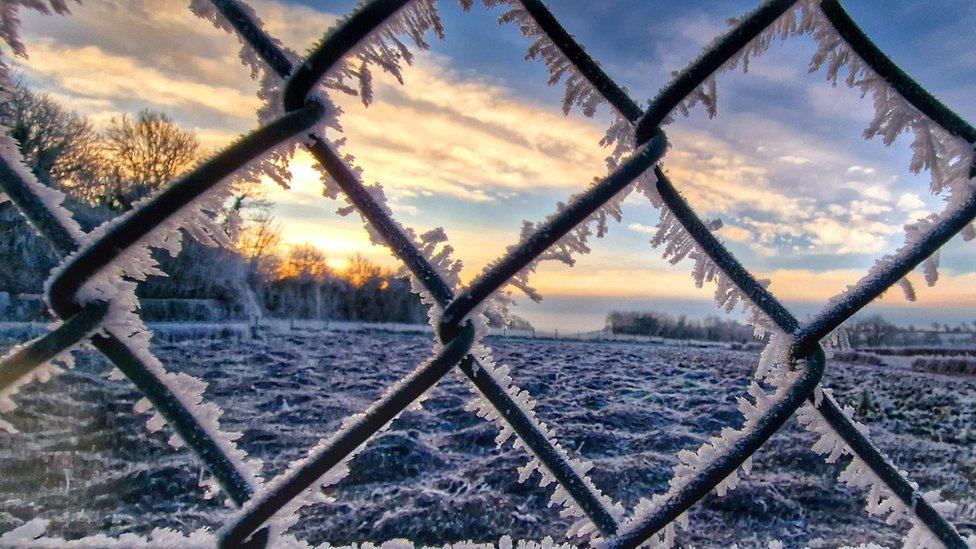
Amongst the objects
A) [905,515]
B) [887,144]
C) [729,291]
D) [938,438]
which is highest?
[887,144]

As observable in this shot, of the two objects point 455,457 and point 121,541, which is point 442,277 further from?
point 455,457

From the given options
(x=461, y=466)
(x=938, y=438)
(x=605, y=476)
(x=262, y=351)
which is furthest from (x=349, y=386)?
(x=938, y=438)

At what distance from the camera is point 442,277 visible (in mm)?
394

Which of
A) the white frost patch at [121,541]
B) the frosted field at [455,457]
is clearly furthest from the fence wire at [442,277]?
the frosted field at [455,457]

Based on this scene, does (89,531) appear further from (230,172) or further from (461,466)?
(230,172)

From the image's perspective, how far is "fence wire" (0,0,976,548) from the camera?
1.17ft

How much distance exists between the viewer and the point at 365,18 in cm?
36

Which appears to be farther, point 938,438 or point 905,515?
point 938,438

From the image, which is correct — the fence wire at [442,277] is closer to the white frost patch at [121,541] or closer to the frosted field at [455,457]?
Result: the white frost patch at [121,541]

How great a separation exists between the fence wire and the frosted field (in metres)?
1.40

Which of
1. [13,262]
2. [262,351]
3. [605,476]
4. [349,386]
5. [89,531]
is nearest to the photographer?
[89,531]

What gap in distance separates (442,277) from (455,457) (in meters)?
3.66

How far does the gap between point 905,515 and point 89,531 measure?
3.32 m

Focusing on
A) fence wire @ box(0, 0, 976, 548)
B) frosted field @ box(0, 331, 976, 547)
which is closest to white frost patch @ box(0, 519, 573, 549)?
fence wire @ box(0, 0, 976, 548)
